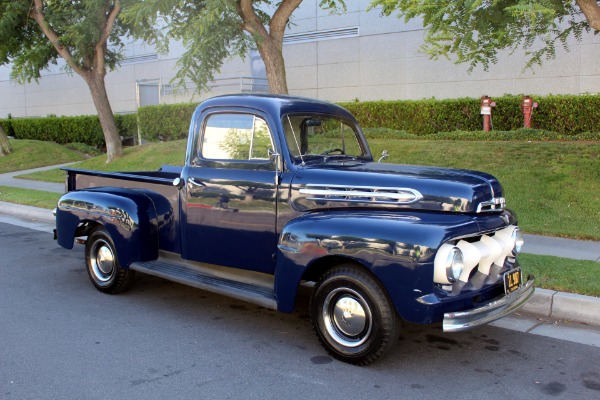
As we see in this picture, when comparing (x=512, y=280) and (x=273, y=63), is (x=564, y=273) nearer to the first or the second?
(x=512, y=280)

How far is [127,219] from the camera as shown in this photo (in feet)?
18.8

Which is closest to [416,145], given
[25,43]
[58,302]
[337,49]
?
[337,49]

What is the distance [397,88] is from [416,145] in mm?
6075

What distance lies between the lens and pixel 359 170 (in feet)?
15.4

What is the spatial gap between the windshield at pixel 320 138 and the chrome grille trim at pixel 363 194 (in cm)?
45

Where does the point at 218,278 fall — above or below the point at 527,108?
below

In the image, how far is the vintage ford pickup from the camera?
4039 millimetres

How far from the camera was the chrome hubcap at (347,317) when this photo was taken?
4.25 meters

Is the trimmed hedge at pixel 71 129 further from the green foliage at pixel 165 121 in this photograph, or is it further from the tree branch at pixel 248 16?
the tree branch at pixel 248 16

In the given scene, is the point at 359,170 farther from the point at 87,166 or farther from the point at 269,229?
the point at 87,166

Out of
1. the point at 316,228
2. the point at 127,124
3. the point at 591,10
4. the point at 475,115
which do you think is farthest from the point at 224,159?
the point at 127,124

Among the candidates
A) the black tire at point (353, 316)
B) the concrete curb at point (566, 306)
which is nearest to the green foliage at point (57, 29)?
the black tire at point (353, 316)

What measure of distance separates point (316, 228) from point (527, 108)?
11.7 metres

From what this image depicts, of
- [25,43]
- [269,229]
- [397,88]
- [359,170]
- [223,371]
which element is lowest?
[223,371]
